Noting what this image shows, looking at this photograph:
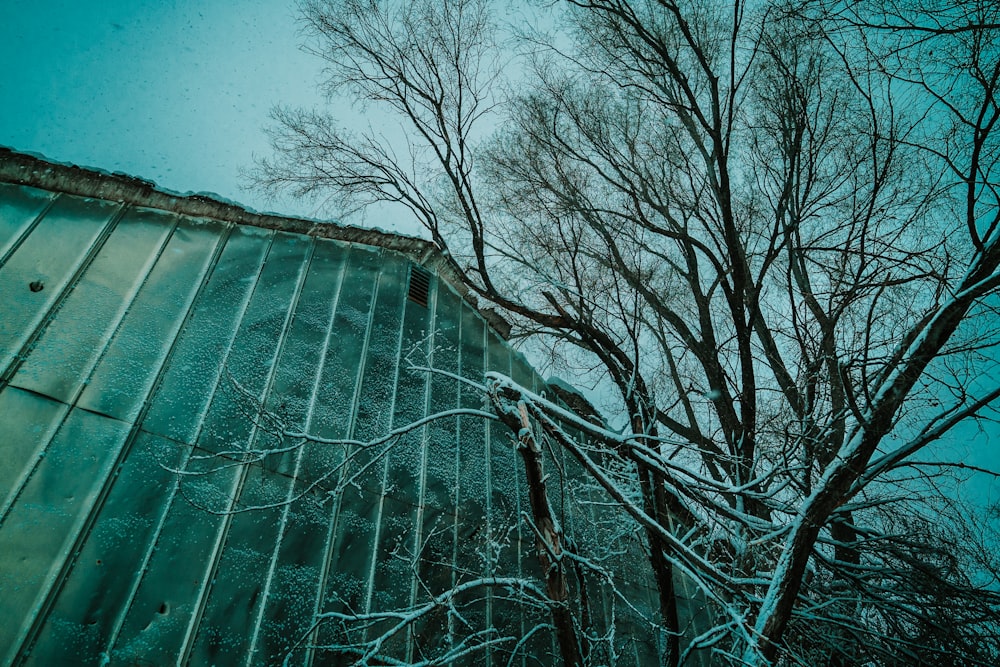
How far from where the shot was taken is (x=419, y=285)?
5.90 metres

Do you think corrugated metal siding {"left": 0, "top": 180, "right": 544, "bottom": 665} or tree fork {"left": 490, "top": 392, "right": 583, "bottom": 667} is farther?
tree fork {"left": 490, "top": 392, "right": 583, "bottom": 667}

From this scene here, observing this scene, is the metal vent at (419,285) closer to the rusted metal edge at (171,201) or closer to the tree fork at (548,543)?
the rusted metal edge at (171,201)

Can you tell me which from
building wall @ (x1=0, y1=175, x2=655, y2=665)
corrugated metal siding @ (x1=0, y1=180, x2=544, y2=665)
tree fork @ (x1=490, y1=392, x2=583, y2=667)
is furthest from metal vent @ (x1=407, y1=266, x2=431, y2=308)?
tree fork @ (x1=490, y1=392, x2=583, y2=667)

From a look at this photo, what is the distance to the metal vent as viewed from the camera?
575 centimetres

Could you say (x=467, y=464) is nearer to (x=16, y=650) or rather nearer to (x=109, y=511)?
(x=109, y=511)

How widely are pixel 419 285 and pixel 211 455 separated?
3.07 metres

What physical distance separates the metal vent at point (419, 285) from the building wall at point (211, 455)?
50 centimetres

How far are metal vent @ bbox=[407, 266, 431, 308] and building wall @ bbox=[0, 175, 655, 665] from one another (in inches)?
19.9

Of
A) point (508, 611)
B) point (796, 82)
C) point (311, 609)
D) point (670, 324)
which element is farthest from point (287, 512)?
point (796, 82)

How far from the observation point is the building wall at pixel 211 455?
9.19 ft

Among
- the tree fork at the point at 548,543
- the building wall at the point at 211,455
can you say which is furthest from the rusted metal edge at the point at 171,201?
the tree fork at the point at 548,543

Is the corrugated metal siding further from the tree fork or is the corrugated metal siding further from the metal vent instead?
the tree fork

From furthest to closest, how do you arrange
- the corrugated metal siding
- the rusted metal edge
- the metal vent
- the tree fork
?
the metal vent < the rusted metal edge < the tree fork < the corrugated metal siding

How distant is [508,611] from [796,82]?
23.3 ft
